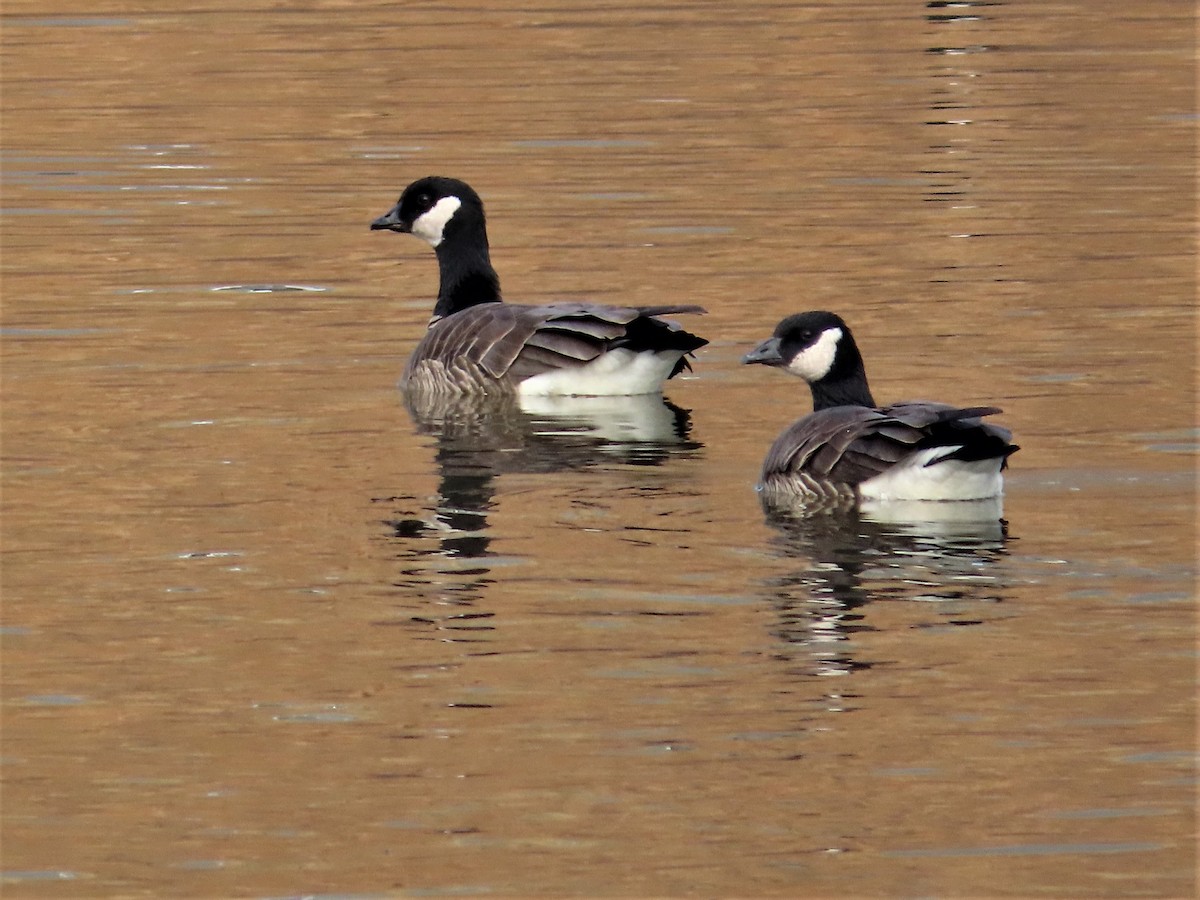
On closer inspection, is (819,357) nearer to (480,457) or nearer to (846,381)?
(846,381)

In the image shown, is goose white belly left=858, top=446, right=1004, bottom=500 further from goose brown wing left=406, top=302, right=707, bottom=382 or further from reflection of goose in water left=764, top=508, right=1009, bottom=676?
goose brown wing left=406, top=302, right=707, bottom=382

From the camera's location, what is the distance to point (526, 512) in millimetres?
12000

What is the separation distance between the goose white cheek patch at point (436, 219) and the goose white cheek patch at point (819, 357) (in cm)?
Result: 499

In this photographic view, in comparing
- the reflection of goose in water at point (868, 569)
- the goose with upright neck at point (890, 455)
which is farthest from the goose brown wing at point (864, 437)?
the reflection of goose in water at point (868, 569)

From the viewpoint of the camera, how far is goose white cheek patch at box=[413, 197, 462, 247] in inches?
688

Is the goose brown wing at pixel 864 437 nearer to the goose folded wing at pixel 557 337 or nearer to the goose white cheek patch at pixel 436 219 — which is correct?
the goose folded wing at pixel 557 337

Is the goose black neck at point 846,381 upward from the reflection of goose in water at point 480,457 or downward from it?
upward

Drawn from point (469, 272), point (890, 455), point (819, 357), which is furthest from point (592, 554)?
point (469, 272)

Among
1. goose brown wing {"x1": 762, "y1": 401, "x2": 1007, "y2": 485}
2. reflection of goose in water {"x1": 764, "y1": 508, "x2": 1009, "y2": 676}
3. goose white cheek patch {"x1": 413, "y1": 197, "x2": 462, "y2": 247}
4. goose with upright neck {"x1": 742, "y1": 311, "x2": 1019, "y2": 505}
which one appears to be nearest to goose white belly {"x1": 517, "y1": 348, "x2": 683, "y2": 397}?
goose white cheek patch {"x1": 413, "y1": 197, "x2": 462, "y2": 247}

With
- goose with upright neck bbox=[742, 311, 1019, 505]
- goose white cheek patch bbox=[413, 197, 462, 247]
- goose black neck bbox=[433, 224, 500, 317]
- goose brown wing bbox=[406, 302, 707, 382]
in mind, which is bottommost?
goose with upright neck bbox=[742, 311, 1019, 505]

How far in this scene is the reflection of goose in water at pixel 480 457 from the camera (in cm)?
1064

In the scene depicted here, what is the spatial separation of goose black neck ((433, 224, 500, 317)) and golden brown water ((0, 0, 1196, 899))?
0.53 meters

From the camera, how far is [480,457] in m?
13.7

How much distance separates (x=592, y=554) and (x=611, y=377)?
4328mm
